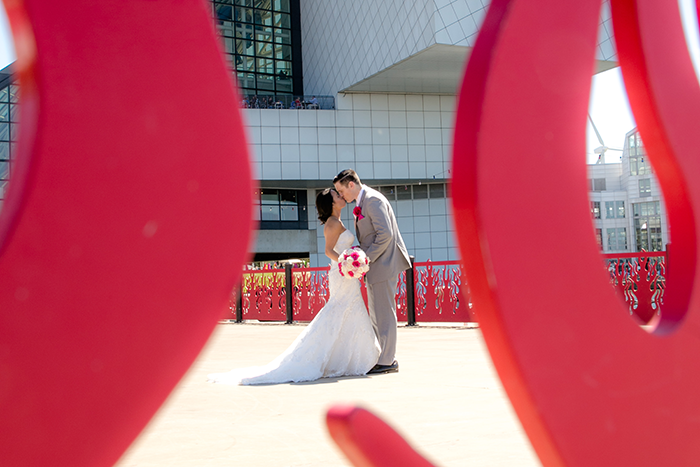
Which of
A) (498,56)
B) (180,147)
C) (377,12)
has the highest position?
(377,12)

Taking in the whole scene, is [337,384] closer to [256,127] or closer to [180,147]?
[180,147]

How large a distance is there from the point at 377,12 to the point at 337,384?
2821cm

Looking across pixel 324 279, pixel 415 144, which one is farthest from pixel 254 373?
pixel 415 144

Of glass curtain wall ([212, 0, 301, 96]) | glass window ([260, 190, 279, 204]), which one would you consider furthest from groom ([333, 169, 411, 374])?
glass curtain wall ([212, 0, 301, 96])

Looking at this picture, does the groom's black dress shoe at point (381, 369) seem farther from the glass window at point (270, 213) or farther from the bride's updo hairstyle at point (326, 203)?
the glass window at point (270, 213)

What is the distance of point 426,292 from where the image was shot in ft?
43.6

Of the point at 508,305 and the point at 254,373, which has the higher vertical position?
the point at 508,305

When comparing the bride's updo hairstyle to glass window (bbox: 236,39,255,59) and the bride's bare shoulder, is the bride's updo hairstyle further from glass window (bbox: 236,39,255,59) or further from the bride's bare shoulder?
glass window (bbox: 236,39,255,59)

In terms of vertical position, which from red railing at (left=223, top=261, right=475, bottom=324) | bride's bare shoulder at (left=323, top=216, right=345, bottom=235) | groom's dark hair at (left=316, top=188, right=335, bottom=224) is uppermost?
groom's dark hair at (left=316, top=188, right=335, bottom=224)

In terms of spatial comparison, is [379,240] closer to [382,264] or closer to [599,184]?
[382,264]

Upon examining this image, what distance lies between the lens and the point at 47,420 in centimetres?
102

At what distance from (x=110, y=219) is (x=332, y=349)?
490 cm

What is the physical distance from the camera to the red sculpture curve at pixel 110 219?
102cm

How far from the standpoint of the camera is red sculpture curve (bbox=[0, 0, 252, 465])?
40.0 inches
